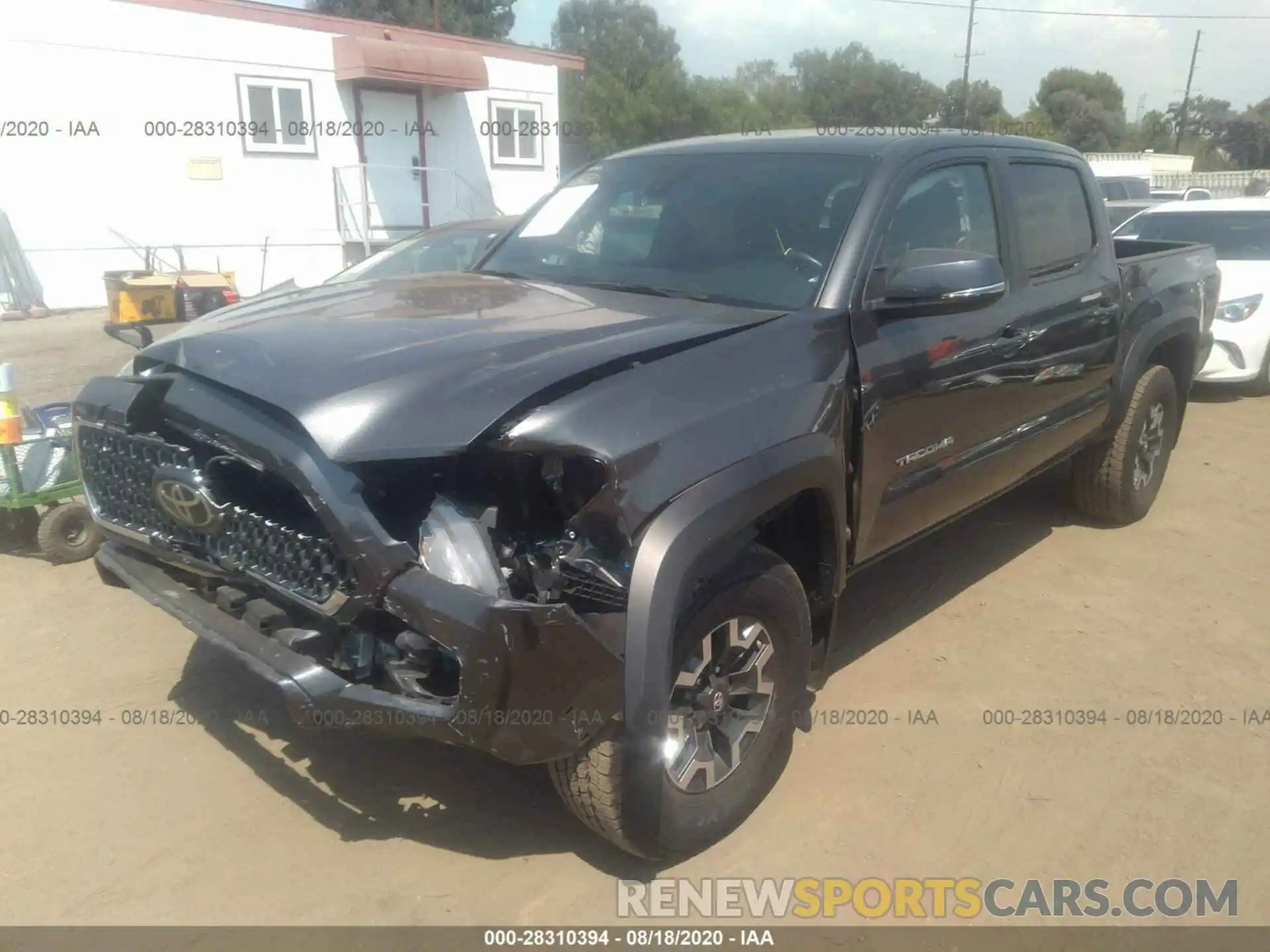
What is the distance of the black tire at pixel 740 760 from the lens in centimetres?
256

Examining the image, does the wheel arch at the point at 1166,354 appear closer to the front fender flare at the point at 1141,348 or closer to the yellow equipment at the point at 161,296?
the front fender flare at the point at 1141,348

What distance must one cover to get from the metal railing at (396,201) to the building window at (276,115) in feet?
2.67

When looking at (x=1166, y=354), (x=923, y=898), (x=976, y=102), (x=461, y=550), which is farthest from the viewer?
(x=976, y=102)

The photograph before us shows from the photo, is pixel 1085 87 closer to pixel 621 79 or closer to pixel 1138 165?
pixel 621 79

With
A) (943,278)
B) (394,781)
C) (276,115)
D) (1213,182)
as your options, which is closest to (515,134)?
(276,115)

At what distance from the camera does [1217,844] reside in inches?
116

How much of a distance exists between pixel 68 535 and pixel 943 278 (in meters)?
4.11

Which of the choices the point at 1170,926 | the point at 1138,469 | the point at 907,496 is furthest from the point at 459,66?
the point at 1170,926

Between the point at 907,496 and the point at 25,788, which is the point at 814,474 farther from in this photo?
the point at 25,788

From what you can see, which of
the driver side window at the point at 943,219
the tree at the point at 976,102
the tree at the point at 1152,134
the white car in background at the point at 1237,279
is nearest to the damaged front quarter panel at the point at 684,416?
the driver side window at the point at 943,219

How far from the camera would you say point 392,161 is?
61.5 feet

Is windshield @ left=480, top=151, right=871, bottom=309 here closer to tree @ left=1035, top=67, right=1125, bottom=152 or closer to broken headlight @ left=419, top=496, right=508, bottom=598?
broken headlight @ left=419, top=496, right=508, bottom=598

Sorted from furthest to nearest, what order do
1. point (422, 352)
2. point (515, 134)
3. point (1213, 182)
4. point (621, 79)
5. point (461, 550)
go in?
point (621, 79), point (1213, 182), point (515, 134), point (422, 352), point (461, 550)

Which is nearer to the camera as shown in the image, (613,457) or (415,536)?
(613,457)
